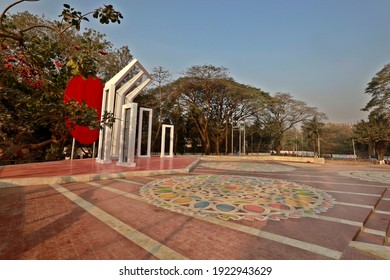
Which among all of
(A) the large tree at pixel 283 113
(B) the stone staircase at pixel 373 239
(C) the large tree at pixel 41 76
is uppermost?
(A) the large tree at pixel 283 113

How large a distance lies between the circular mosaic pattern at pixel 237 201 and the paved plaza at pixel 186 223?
2 cm

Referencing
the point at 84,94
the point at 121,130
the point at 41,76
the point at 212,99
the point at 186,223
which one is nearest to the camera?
Answer: the point at 41,76

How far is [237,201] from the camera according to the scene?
5113 millimetres

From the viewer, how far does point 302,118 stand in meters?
34.4

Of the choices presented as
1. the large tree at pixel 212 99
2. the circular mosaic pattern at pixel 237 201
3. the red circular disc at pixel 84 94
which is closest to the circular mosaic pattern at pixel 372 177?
the circular mosaic pattern at pixel 237 201

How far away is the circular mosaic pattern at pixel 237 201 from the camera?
14.0 ft

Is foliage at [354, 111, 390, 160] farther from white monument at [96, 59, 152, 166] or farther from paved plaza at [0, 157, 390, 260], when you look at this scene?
white monument at [96, 59, 152, 166]

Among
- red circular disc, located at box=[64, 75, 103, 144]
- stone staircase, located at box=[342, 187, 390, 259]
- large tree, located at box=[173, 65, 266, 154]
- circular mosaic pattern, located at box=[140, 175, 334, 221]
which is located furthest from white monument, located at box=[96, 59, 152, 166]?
large tree, located at box=[173, 65, 266, 154]

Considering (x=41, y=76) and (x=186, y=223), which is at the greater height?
(x=41, y=76)

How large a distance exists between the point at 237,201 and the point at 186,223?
191 cm

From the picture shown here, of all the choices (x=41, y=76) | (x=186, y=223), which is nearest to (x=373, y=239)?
(x=186, y=223)

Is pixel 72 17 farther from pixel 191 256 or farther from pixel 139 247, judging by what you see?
pixel 191 256

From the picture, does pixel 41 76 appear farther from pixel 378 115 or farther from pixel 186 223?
pixel 378 115

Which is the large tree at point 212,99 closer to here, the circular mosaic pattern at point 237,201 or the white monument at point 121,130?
the white monument at point 121,130
